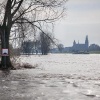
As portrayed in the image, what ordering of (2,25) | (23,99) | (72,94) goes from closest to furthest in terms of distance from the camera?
(23,99), (72,94), (2,25)

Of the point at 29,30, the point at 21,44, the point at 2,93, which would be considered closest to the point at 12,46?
the point at 21,44

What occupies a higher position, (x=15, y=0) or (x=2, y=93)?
(x=15, y=0)

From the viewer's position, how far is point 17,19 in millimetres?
35219

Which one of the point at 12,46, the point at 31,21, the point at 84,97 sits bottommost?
the point at 84,97

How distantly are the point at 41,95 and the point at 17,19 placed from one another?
2258 centimetres

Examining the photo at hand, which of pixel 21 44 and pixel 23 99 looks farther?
pixel 21 44

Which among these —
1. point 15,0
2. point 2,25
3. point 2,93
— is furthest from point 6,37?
point 2,93

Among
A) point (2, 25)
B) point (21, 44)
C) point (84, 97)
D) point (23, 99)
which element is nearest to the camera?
point (23, 99)

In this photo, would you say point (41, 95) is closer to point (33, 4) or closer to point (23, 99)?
point (23, 99)

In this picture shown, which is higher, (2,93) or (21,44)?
(21,44)

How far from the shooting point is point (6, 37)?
113 feet

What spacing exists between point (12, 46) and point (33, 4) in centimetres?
685

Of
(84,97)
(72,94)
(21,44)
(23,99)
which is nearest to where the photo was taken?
(23,99)

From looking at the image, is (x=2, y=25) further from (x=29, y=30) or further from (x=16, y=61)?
(x=16, y=61)
